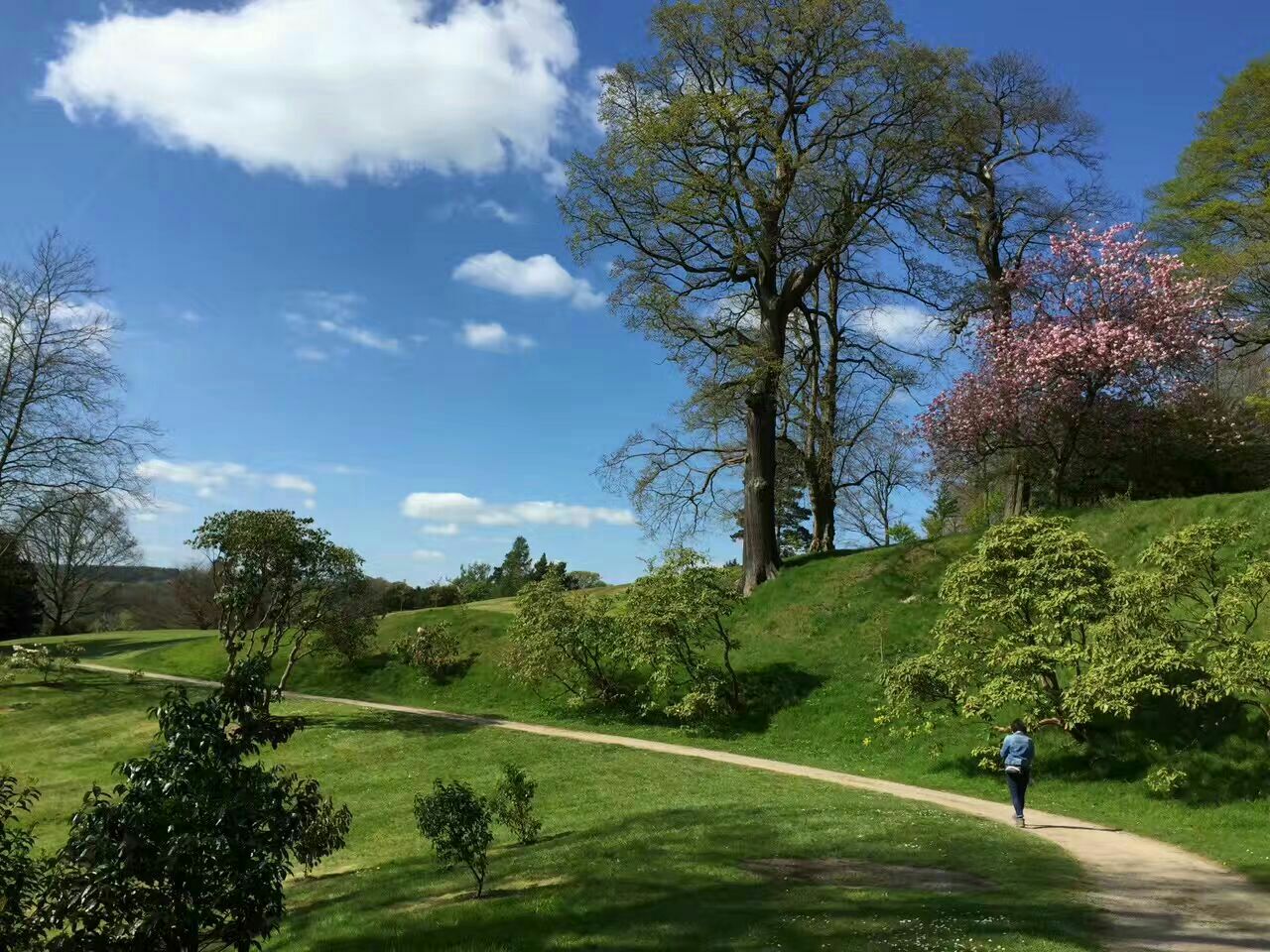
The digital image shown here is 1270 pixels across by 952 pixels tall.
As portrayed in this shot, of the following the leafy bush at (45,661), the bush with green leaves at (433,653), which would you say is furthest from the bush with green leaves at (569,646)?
the leafy bush at (45,661)

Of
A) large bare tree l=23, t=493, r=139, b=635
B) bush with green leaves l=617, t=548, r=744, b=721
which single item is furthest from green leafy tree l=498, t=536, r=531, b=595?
bush with green leaves l=617, t=548, r=744, b=721

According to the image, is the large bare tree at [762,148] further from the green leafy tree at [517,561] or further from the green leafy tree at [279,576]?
the green leafy tree at [517,561]

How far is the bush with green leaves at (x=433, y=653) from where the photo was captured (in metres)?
30.4

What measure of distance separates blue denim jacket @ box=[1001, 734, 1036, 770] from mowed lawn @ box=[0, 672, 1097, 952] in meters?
1.42

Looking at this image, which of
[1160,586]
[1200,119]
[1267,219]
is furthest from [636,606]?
[1200,119]

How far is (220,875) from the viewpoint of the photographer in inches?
235

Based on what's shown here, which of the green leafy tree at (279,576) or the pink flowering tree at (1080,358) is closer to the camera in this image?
the green leafy tree at (279,576)

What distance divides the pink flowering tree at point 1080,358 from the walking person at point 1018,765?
15.7 meters

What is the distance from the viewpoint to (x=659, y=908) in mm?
8531

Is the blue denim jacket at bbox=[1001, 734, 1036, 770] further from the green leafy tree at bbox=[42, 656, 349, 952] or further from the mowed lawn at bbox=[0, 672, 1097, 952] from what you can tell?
the green leafy tree at bbox=[42, 656, 349, 952]

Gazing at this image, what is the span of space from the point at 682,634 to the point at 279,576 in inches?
444

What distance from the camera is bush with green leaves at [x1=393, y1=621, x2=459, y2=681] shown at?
99.8 feet

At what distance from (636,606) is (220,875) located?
60.9 feet

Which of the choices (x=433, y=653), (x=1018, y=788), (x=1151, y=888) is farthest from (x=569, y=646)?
(x=1151, y=888)
